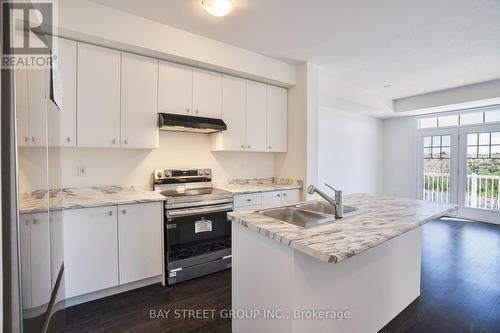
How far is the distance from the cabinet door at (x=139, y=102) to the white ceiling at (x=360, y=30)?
1.53 feet

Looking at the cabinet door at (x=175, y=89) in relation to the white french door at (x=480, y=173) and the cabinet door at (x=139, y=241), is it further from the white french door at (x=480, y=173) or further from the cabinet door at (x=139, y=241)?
the white french door at (x=480, y=173)

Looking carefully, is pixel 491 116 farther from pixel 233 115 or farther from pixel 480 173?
pixel 233 115

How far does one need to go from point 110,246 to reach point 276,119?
2622 millimetres

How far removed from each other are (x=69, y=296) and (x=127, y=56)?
2.27 m

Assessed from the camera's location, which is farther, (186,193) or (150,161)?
(150,161)

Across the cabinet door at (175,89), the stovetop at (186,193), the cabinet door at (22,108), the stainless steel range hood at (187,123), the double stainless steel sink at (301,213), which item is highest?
→ the cabinet door at (175,89)

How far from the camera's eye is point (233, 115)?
123 inches

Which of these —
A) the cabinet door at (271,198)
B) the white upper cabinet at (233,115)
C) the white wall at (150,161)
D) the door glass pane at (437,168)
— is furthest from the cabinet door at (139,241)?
the door glass pane at (437,168)

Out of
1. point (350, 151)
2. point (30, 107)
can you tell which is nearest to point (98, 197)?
point (30, 107)

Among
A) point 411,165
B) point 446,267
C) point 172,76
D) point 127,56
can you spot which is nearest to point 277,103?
point 172,76

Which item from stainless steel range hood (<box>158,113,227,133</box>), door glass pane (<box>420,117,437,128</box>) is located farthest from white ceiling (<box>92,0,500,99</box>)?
door glass pane (<box>420,117,437,128</box>)

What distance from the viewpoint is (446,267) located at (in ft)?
9.02

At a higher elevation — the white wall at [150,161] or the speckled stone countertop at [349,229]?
the white wall at [150,161]

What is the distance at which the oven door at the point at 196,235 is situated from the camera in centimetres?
236
